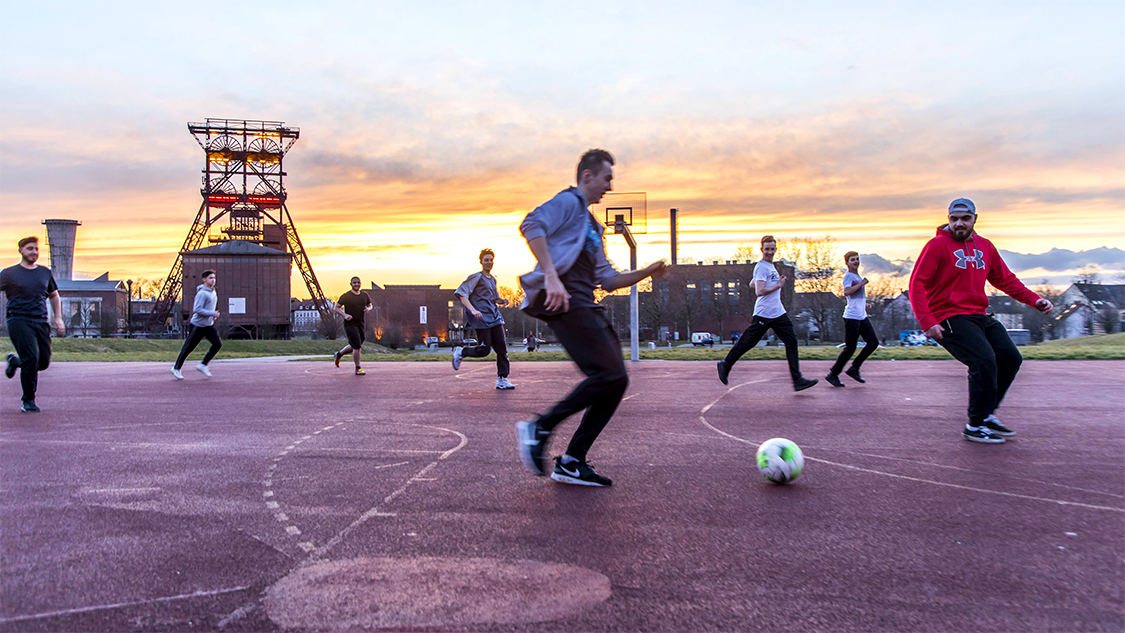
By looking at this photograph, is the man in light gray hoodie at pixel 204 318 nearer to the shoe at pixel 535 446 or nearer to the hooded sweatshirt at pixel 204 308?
the hooded sweatshirt at pixel 204 308

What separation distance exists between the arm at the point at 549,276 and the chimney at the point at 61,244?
8762 centimetres

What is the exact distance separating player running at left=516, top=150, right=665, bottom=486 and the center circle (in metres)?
1.54

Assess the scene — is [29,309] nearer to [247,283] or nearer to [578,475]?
[578,475]

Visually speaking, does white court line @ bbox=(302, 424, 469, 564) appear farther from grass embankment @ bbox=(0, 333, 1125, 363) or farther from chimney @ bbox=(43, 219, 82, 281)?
chimney @ bbox=(43, 219, 82, 281)

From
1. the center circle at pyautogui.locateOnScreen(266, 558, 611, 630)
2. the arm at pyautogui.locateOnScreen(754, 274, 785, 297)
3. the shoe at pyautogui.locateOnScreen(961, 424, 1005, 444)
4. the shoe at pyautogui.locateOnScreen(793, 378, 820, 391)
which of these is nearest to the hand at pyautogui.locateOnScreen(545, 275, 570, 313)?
the center circle at pyautogui.locateOnScreen(266, 558, 611, 630)

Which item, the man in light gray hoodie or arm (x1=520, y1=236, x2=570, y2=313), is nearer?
arm (x1=520, y1=236, x2=570, y2=313)

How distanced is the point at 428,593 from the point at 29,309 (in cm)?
816

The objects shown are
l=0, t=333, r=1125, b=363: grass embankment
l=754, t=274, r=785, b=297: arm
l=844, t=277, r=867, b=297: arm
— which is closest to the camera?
l=754, t=274, r=785, b=297: arm

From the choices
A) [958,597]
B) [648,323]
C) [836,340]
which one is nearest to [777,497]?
[958,597]

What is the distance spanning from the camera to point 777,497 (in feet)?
14.2

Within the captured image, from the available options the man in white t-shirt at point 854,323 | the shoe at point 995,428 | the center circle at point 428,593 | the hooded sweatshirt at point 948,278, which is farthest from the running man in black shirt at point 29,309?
the man in white t-shirt at point 854,323

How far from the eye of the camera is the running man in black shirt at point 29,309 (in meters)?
8.63

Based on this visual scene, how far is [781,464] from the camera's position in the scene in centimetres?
461

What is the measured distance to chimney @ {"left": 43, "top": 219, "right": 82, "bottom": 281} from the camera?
3051 inches
